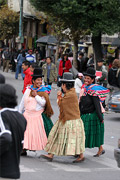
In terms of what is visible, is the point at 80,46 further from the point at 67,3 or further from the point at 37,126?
the point at 37,126

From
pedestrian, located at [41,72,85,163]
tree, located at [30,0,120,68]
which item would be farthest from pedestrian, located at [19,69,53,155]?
tree, located at [30,0,120,68]

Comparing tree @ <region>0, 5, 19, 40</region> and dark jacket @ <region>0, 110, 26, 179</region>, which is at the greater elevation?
dark jacket @ <region>0, 110, 26, 179</region>

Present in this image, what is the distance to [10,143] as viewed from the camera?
15.9 feet

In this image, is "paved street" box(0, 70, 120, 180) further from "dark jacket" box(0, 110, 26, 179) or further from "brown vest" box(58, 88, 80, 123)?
"dark jacket" box(0, 110, 26, 179)

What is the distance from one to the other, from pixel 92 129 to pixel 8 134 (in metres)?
4.82

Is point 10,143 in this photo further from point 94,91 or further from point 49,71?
point 49,71

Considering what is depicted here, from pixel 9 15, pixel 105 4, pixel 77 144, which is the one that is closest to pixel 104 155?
pixel 77 144

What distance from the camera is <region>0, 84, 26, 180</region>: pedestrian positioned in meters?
4.84

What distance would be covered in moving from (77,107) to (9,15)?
3373cm

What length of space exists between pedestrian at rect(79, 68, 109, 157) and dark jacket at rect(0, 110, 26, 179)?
4460mm

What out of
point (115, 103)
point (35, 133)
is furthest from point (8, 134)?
point (115, 103)

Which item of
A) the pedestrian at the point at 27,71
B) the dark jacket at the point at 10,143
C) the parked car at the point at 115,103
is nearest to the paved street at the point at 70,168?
the dark jacket at the point at 10,143

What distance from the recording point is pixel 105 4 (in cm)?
2339

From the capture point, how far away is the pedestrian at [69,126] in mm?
8781
